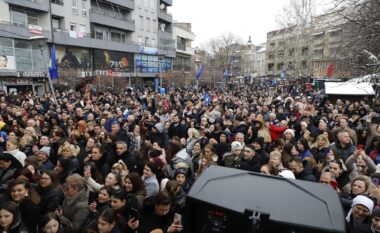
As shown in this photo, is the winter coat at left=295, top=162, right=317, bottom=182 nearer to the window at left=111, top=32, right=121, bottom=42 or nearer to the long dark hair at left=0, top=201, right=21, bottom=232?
the long dark hair at left=0, top=201, right=21, bottom=232

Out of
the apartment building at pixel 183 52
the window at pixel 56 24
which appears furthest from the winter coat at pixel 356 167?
the apartment building at pixel 183 52

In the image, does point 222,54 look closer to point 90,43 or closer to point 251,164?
point 90,43

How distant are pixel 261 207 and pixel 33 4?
30737 millimetres

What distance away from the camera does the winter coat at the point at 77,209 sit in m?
3.72

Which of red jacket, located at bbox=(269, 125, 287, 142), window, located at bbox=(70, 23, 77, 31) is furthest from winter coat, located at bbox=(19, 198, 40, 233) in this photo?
window, located at bbox=(70, 23, 77, 31)

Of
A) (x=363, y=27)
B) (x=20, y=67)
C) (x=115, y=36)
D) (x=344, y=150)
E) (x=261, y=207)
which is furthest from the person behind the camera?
(x=115, y=36)

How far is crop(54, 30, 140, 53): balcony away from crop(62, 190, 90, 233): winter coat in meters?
28.7

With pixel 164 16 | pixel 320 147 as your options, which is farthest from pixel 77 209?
pixel 164 16

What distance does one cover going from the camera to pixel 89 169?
4.80 metres

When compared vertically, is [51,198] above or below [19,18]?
below

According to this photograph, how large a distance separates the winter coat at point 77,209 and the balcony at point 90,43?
94.2 ft

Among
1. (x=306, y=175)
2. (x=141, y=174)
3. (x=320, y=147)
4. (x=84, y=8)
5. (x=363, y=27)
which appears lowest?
(x=141, y=174)

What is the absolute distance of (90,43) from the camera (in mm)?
34188

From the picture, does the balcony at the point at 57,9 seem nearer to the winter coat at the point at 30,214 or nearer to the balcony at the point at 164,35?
the balcony at the point at 164,35
